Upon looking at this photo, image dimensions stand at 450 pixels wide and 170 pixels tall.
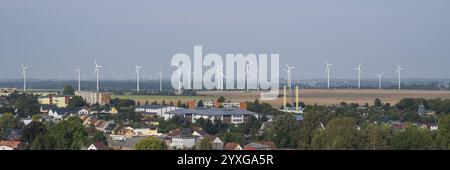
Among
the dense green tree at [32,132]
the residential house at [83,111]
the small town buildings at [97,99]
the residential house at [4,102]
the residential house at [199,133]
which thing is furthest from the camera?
the small town buildings at [97,99]

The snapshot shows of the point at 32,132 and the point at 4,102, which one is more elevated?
the point at 4,102

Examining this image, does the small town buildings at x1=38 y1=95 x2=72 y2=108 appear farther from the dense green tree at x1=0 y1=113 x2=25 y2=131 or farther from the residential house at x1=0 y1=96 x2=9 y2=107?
the dense green tree at x1=0 y1=113 x2=25 y2=131

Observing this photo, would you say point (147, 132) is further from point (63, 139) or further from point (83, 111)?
point (83, 111)

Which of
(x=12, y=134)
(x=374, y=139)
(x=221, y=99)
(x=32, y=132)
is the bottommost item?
(x=12, y=134)

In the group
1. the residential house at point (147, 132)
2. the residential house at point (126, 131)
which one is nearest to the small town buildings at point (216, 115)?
the residential house at point (147, 132)

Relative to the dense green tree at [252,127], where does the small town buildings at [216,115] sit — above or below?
above

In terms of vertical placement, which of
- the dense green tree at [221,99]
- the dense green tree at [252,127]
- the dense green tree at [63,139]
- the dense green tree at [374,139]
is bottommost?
the dense green tree at [252,127]

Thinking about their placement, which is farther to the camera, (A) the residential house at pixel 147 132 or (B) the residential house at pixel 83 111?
(B) the residential house at pixel 83 111

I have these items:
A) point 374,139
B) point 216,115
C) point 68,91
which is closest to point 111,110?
point 216,115

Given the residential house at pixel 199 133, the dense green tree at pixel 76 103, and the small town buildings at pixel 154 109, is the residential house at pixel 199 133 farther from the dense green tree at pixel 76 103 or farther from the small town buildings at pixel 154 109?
the dense green tree at pixel 76 103
